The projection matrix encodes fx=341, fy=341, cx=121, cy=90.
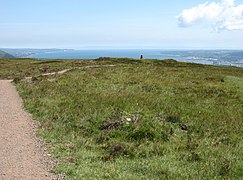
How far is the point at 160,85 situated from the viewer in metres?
31.4

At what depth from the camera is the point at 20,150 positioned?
40.9 ft

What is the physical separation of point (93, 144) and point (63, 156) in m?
2.00

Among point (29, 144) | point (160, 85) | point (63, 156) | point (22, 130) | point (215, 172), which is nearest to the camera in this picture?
point (215, 172)

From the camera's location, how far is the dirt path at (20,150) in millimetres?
10148

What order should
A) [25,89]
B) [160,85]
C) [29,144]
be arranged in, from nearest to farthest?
[29,144] < [25,89] < [160,85]

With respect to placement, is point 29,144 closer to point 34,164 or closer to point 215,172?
point 34,164

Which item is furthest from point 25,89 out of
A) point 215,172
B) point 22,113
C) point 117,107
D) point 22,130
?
point 215,172

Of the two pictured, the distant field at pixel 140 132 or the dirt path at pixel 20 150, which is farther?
the distant field at pixel 140 132

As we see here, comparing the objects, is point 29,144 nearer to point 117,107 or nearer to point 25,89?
point 117,107

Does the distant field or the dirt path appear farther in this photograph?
the distant field

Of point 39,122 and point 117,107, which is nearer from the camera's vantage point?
point 39,122

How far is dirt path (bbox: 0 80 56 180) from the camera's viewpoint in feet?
33.3

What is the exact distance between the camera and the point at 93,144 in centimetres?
1367

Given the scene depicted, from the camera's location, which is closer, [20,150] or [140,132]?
[20,150]
